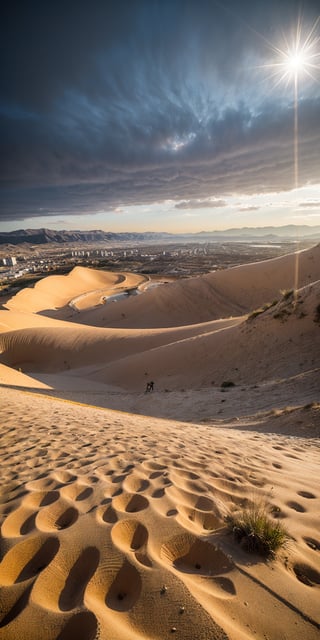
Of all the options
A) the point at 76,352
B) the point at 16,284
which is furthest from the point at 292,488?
the point at 16,284

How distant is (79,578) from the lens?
5.72 ft

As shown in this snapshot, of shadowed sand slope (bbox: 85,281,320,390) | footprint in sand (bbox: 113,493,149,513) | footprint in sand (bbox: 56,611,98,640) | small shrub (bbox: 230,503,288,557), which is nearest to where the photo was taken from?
footprint in sand (bbox: 56,611,98,640)

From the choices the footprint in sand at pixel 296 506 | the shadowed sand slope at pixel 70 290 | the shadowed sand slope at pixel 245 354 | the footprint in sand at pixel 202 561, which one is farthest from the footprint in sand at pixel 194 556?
the shadowed sand slope at pixel 70 290

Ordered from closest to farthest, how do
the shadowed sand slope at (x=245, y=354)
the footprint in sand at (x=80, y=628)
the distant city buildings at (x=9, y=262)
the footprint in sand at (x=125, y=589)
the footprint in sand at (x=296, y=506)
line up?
the footprint in sand at (x=80, y=628) < the footprint in sand at (x=125, y=589) < the footprint in sand at (x=296, y=506) < the shadowed sand slope at (x=245, y=354) < the distant city buildings at (x=9, y=262)

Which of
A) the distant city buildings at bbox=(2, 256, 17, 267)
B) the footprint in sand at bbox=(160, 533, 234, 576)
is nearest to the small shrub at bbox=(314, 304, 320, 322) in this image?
the footprint in sand at bbox=(160, 533, 234, 576)

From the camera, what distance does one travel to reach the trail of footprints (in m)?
1.58

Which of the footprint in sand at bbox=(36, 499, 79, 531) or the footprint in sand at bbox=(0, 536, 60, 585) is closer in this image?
the footprint in sand at bbox=(0, 536, 60, 585)

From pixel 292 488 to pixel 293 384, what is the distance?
258 inches

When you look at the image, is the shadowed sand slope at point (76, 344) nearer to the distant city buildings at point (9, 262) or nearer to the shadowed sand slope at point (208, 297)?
the shadowed sand slope at point (208, 297)

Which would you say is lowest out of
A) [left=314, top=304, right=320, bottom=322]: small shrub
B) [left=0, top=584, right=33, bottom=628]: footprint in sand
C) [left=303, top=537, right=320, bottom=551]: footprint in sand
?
[left=314, top=304, right=320, bottom=322]: small shrub

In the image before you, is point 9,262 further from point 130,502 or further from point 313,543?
point 313,543

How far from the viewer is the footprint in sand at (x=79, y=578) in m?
1.58

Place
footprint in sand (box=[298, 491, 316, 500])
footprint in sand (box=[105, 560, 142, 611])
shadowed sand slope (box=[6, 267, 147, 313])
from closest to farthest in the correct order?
footprint in sand (box=[105, 560, 142, 611]), footprint in sand (box=[298, 491, 316, 500]), shadowed sand slope (box=[6, 267, 147, 313])

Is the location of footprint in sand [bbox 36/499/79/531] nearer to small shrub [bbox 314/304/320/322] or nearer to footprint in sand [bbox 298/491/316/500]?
footprint in sand [bbox 298/491/316/500]
